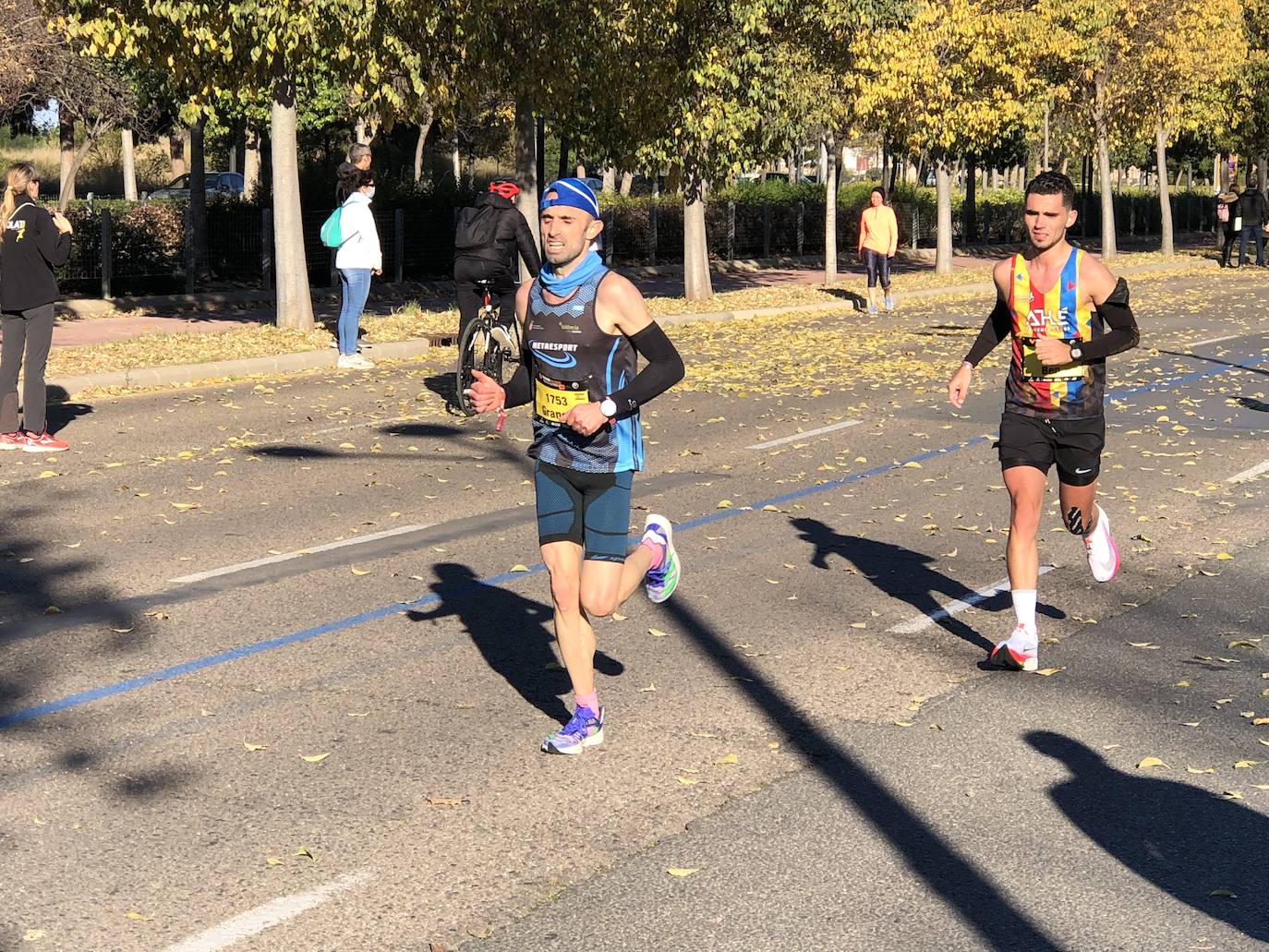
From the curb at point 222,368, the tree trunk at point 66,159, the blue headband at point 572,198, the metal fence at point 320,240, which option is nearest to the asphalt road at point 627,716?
the blue headband at point 572,198

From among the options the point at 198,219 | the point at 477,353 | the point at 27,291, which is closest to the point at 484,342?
the point at 477,353

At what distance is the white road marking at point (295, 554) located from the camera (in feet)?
28.5

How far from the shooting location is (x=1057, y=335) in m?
7.13

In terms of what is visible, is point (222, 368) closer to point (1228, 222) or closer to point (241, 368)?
point (241, 368)

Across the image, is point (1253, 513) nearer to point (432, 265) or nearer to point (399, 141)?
point (432, 265)

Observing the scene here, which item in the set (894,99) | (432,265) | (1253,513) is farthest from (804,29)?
(1253,513)

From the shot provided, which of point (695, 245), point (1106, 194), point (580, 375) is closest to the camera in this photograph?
point (580, 375)

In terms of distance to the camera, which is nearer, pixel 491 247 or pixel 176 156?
pixel 491 247

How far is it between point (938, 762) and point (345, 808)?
6.74 ft

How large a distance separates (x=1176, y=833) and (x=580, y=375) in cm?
249

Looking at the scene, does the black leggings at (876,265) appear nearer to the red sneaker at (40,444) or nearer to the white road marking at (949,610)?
the red sneaker at (40,444)

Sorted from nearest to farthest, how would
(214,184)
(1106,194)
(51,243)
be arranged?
(51,243)
(1106,194)
(214,184)

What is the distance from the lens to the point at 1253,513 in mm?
10453

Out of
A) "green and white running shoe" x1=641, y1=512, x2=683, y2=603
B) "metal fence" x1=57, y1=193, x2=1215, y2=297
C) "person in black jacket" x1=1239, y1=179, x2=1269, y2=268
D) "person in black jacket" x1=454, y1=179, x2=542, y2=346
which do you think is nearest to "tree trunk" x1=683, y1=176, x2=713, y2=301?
"metal fence" x1=57, y1=193, x2=1215, y2=297
